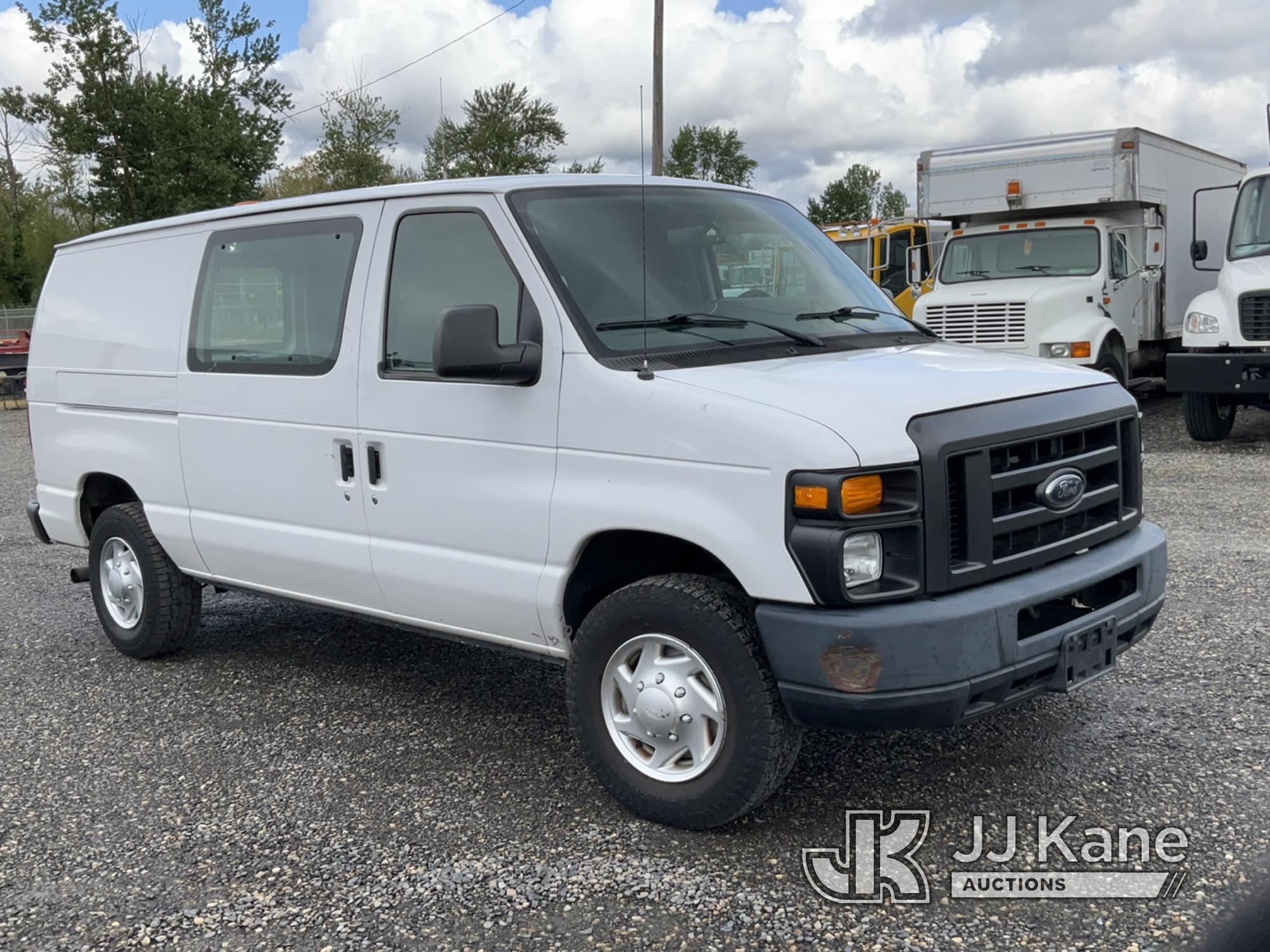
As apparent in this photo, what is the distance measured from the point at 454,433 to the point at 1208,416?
1035cm

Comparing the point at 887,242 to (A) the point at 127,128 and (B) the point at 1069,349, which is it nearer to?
(B) the point at 1069,349

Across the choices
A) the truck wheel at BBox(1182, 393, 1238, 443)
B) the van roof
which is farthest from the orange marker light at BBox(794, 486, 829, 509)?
the truck wheel at BBox(1182, 393, 1238, 443)

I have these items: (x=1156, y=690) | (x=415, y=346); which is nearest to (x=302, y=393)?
(x=415, y=346)

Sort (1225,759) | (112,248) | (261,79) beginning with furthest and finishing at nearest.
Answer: (261,79), (112,248), (1225,759)

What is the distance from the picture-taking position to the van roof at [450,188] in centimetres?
437

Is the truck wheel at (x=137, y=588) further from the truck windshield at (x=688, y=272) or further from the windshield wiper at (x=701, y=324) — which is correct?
the windshield wiper at (x=701, y=324)

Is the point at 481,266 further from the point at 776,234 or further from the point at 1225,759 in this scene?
the point at 1225,759

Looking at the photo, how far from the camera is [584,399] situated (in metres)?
3.89

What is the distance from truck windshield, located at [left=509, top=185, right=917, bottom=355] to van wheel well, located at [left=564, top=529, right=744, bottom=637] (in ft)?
2.05

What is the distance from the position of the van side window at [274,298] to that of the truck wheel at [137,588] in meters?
1.01

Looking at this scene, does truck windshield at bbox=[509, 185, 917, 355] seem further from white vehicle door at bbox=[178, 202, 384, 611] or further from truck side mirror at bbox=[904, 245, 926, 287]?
truck side mirror at bbox=[904, 245, 926, 287]

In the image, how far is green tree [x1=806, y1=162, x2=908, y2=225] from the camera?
72500mm

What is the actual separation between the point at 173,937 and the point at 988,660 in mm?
2348

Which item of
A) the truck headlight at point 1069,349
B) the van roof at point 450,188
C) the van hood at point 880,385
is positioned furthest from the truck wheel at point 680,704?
the truck headlight at point 1069,349
